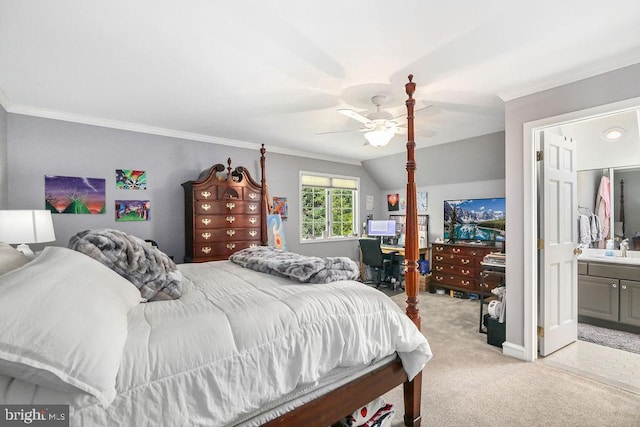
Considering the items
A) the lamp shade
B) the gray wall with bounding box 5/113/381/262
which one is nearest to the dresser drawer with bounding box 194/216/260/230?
the gray wall with bounding box 5/113/381/262

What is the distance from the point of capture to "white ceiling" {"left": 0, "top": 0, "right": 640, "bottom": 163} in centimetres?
165

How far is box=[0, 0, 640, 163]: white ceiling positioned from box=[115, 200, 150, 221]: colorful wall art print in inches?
40.4

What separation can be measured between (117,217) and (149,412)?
3.35m

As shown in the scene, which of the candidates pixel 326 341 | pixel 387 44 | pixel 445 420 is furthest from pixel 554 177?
pixel 326 341

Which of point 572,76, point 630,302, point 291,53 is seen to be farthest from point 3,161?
point 630,302

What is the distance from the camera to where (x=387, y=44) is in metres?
1.97

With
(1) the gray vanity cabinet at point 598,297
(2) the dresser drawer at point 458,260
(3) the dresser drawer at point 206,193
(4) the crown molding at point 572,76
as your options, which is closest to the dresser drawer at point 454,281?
(2) the dresser drawer at point 458,260

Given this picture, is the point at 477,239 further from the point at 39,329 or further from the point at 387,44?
the point at 39,329

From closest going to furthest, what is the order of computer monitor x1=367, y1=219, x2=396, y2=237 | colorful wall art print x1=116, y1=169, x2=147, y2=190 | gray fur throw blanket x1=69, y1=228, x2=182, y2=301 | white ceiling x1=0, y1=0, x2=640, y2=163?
1. gray fur throw blanket x1=69, y1=228, x2=182, y2=301
2. white ceiling x1=0, y1=0, x2=640, y2=163
3. colorful wall art print x1=116, y1=169, x2=147, y2=190
4. computer monitor x1=367, y1=219, x2=396, y2=237

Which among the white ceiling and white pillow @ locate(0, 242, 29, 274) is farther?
the white ceiling

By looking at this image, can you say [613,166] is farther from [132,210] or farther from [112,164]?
[112,164]

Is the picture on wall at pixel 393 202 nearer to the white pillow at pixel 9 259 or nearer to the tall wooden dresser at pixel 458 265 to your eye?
the tall wooden dresser at pixel 458 265

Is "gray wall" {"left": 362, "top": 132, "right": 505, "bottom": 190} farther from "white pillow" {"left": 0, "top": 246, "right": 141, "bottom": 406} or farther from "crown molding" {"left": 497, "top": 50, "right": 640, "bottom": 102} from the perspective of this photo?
"white pillow" {"left": 0, "top": 246, "right": 141, "bottom": 406}

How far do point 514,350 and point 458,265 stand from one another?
2177mm
